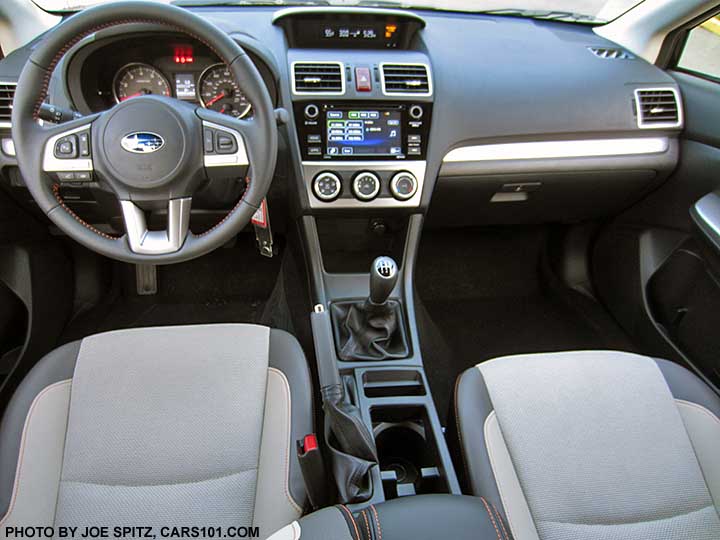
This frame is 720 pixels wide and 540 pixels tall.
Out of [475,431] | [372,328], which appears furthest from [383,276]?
[475,431]

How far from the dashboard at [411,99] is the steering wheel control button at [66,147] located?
0.41m

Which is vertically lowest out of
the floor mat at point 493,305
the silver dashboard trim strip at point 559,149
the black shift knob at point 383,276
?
the floor mat at point 493,305

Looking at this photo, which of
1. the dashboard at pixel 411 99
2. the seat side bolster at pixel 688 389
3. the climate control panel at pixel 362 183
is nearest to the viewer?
the seat side bolster at pixel 688 389

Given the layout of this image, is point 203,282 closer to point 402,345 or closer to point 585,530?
point 402,345

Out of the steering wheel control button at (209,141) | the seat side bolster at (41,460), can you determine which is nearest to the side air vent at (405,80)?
the steering wheel control button at (209,141)

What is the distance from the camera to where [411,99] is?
161cm

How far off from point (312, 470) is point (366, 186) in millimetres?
945

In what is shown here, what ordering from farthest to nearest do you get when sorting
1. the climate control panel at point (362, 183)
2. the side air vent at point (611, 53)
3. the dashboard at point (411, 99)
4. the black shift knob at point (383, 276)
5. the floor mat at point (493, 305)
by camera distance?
the floor mat at point (493, 305)
the side air vent at point (611, 53)
the climate control panel at point (362, 183)
the dashboard at point (411, 99)
the black shift knob at point (383, 276)

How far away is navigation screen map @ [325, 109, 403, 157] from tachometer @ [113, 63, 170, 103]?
0.51 m

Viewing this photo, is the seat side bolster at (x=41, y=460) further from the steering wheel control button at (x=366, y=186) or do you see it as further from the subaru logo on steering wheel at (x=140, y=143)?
the steering wheel control button at (x=366, y=186)

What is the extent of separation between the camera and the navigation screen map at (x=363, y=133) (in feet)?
5.29

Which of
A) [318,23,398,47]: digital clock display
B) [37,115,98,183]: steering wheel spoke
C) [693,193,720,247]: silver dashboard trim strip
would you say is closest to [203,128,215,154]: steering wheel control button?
[37,115,98,183]: steering wheel spoke

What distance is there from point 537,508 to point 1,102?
1734 millimetres

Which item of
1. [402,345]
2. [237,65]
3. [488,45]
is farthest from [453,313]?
[237,65]
